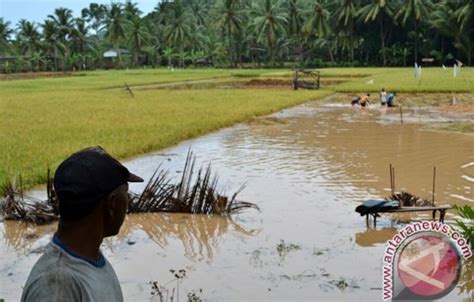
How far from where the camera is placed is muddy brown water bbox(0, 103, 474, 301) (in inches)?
192

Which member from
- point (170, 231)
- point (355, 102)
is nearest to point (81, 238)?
point (170, 231)

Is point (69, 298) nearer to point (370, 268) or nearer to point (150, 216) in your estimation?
point (370, 268)

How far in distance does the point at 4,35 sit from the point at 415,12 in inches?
1459

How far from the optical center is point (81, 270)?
4.80 ft

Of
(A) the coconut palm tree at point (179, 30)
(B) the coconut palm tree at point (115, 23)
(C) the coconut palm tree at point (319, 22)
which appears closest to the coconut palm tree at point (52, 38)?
(B) the coconut palm tree at point (115, 23)

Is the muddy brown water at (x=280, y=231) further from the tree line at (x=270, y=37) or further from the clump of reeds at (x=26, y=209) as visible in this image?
the tree line at (x=270, y=37)

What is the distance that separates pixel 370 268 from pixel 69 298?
4161 millimetres

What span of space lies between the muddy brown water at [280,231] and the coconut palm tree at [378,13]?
138 feet

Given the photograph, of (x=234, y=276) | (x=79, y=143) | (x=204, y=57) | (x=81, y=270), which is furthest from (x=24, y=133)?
(x=204, y=57)

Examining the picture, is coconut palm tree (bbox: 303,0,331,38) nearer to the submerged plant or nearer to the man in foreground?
the submerged plant

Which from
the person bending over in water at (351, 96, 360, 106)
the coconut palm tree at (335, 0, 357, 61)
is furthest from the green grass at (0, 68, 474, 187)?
the coconut palm tree at (335, 0, 357, 61)

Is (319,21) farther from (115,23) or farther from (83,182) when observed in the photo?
(83,182)

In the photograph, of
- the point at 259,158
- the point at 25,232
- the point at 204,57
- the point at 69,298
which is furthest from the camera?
the point at 204,57

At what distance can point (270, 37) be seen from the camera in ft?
183
